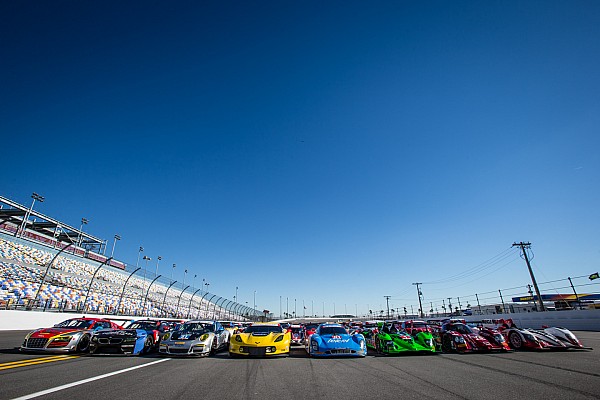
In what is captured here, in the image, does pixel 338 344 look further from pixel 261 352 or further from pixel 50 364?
pixel 50 364

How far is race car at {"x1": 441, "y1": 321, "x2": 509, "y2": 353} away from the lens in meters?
9.73

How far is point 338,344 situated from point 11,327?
838 inches

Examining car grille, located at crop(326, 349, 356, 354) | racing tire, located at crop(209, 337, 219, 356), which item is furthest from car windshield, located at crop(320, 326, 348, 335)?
racing tire, located at crop(209, 337, 219, 356)

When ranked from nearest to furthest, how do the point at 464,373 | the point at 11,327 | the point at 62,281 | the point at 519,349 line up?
the point at 464,373
the point at 519,349
the point at 11,327
the point at 62,281

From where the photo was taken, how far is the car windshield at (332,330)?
403 inches

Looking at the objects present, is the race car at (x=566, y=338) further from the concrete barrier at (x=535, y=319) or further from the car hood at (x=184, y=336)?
the concrete barrier at (x=535, y=319)

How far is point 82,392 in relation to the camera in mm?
4633

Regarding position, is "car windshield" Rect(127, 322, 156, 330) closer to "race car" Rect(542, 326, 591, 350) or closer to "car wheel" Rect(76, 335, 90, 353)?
"car wheel" Rect(76, 335, 90, 353)

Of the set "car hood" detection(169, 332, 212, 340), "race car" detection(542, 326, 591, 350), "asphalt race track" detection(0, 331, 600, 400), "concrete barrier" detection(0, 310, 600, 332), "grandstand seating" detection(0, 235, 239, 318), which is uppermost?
"grandstand seating" detection(0, 235, 239, 318)

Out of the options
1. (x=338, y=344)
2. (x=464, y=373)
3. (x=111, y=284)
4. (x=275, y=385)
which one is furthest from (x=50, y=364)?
(x=111, y=284)

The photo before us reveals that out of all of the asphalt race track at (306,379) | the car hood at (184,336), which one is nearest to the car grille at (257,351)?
the asphalt race track at (306,379)

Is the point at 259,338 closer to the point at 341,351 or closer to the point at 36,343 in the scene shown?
the point at 341,351

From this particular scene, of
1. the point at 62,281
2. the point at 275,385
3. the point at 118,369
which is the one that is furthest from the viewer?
the point at 62,281

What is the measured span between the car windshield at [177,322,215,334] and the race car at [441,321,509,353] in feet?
26.3
